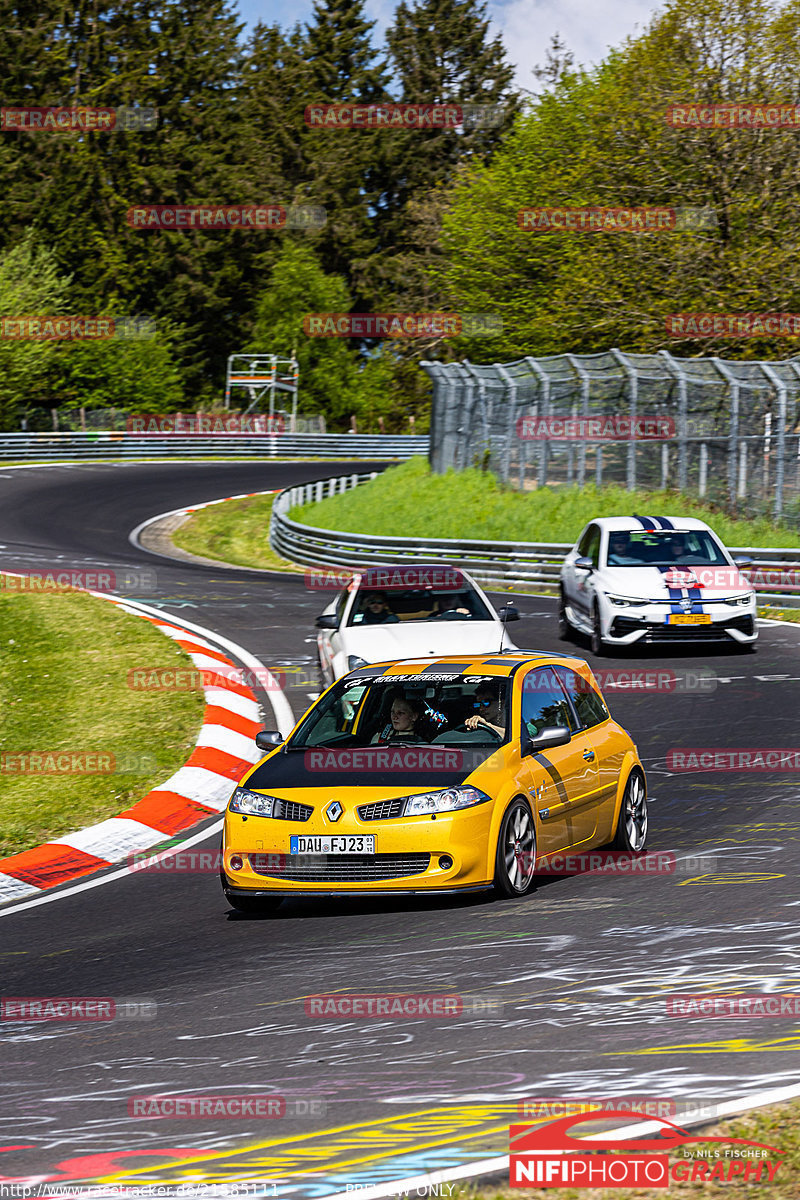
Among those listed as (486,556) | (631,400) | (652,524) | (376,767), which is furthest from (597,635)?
(631,400)

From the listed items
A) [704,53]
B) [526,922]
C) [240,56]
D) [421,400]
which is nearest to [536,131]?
[704,53]

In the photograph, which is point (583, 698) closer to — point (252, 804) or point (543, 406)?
point (252, 804)

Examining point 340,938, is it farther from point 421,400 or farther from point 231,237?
point 231,237

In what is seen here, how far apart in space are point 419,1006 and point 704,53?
3995 centimetres

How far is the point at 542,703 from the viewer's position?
980cm

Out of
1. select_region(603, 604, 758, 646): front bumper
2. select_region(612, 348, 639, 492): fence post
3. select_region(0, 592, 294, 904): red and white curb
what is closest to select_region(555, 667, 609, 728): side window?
select_region(0, 592, 294, 904): red and white curb

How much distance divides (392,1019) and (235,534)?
36289mm

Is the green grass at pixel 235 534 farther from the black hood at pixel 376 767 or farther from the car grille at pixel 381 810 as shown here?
the car grille at pixel 381 810

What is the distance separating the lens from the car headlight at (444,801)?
848 cm

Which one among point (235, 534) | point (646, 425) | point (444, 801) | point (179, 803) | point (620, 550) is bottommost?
point (235, 534)

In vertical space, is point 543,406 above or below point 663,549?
above

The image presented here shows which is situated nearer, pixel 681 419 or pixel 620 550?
pixel 620 550

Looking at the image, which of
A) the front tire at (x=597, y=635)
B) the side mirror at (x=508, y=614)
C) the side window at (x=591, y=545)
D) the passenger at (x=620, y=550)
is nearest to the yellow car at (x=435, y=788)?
the side mirror at (x=508, y=614)

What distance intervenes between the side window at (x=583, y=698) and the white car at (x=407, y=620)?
3.88 meters
